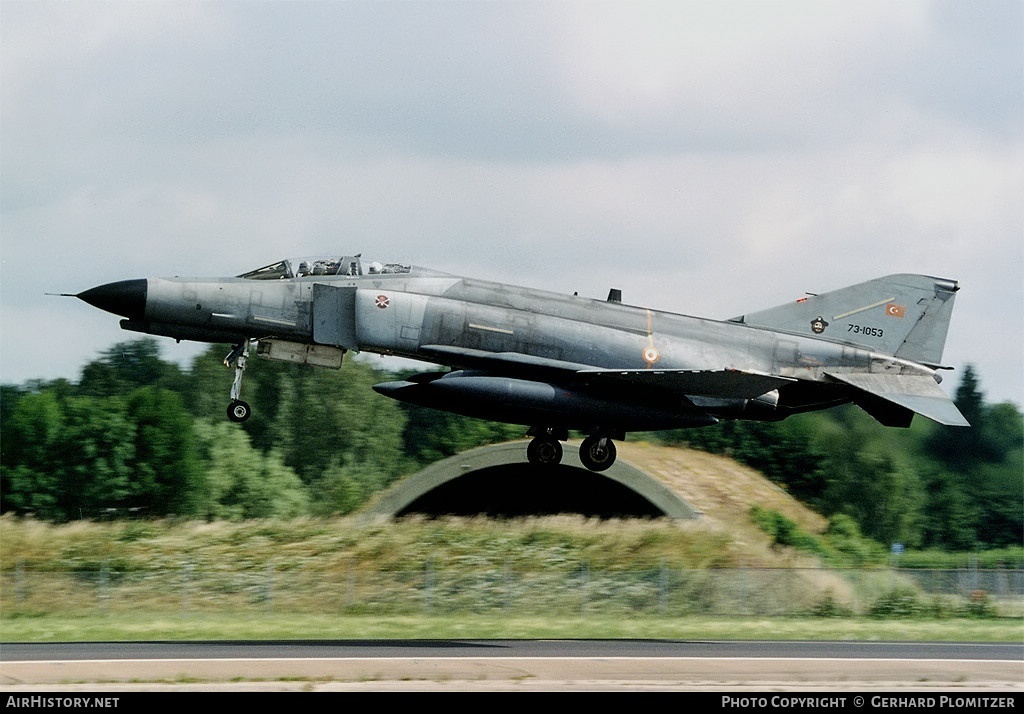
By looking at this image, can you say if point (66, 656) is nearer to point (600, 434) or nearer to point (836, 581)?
point (600, 434)

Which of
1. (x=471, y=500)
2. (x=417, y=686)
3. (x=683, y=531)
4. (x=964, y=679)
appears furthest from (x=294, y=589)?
(x=964, y=679)

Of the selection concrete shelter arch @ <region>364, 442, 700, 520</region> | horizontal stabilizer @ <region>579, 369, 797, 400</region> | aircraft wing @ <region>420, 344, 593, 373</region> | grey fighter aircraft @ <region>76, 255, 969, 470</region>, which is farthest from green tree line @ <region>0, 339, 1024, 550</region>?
horizontal stabilizer @ <region>579, 369, 797, 400</region>

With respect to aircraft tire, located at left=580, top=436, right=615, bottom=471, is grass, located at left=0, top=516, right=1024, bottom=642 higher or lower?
lower

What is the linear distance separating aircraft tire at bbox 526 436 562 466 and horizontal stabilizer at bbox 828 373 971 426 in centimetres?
533

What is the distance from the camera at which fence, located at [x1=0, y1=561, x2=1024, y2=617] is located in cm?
3222

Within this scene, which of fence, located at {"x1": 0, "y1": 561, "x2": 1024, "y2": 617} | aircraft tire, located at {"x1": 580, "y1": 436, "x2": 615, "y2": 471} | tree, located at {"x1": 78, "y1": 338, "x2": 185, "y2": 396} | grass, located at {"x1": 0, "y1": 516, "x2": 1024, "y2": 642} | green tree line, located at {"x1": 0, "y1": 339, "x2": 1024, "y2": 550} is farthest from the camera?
tree, located at {"x1": 78, "y1": 338, "x2": 185, "y2": 396}

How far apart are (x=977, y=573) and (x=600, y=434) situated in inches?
522

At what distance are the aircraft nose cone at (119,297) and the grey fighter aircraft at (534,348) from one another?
0.02 meters

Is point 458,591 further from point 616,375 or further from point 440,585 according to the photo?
point 616,375

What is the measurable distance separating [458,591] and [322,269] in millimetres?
9961

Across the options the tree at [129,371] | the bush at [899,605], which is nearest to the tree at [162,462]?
the tree at [129,371]

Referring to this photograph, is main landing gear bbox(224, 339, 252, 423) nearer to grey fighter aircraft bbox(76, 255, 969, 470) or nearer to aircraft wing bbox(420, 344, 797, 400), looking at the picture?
grey fighter aircraft bbox(76, 255, 969, 470)

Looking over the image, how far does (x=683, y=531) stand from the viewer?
37000 millimetres

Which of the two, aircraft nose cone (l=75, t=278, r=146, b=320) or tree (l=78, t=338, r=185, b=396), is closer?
aircraft nose cone (l=75, t=278, r=146, b=320)
